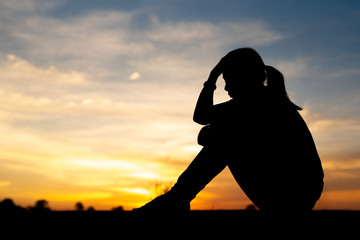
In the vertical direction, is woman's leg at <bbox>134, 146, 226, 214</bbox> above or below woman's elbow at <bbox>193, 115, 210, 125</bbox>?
below

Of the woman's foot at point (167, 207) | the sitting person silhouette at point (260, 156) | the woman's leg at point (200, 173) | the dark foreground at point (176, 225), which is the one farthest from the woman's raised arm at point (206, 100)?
the dark foreground at point (176, 225)

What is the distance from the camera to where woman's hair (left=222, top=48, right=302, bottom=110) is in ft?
8.52

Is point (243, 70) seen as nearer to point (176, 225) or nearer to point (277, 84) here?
point (277, 84)

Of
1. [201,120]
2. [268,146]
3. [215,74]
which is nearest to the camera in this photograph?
[268,146]

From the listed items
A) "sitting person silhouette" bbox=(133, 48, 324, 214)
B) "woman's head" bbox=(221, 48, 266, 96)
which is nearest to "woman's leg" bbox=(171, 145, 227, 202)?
"sitting person silhouette" bbox=(133, 48, 324, 214)

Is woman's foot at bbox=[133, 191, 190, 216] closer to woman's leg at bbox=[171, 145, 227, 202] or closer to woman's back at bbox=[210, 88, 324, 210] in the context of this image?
woman's leg at bbox=[171, 145, 227, 202]

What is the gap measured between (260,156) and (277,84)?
0.59m

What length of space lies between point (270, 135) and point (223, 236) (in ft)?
2.77

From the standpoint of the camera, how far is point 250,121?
96.0 inches

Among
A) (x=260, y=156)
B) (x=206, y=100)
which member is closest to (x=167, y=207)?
(x=260, y=156)

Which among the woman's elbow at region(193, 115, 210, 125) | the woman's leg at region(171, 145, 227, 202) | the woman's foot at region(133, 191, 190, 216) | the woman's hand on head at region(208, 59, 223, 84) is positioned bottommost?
the woman's foot at region(133, 191, 190, 216)

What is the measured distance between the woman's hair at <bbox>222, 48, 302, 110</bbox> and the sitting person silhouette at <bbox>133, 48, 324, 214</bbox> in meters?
0.02

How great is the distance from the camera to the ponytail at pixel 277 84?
249 cm

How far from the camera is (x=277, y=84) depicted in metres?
2.60
